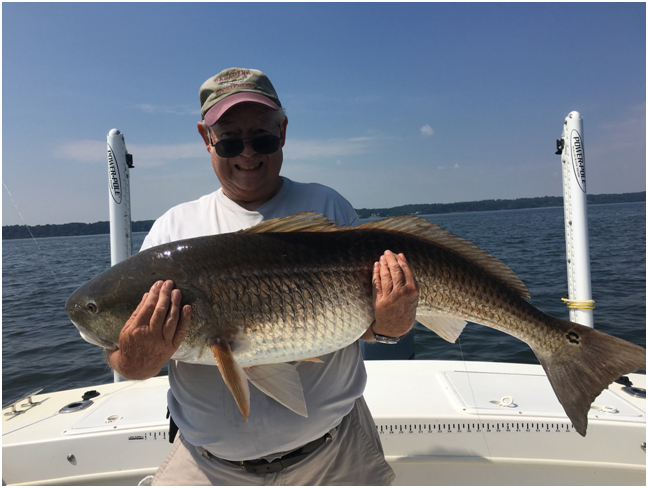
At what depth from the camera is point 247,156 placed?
2.43 metres

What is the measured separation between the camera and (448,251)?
2.31m

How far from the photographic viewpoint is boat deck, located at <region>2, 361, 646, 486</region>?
3459 millimetres

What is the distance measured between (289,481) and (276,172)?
6.02 feet

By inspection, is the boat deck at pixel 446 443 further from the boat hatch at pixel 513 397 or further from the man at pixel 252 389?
the man at pixel 252 389

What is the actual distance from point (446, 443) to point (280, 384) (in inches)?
91.3

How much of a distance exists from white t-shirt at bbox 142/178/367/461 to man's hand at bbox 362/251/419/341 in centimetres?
43

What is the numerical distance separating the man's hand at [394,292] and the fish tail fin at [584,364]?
84cm

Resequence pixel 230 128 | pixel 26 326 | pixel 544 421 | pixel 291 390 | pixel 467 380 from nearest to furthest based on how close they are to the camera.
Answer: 1. pixel 291 390
2. pixel 230 128
3. pixel 544 421
4. pixel 467 380
5. pixel 26 326

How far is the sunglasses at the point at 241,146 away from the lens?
2406 millimetres

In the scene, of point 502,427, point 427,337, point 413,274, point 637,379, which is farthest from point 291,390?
point 427,337

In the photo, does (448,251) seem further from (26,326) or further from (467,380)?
(26,326)

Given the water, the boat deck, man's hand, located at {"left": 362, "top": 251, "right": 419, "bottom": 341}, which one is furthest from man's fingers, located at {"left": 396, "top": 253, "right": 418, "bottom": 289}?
the water

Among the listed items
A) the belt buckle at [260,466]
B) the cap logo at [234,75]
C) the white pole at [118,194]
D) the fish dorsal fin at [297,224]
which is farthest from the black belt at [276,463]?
the white pole at [118,194]

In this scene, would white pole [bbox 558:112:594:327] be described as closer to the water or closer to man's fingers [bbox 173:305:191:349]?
the water
